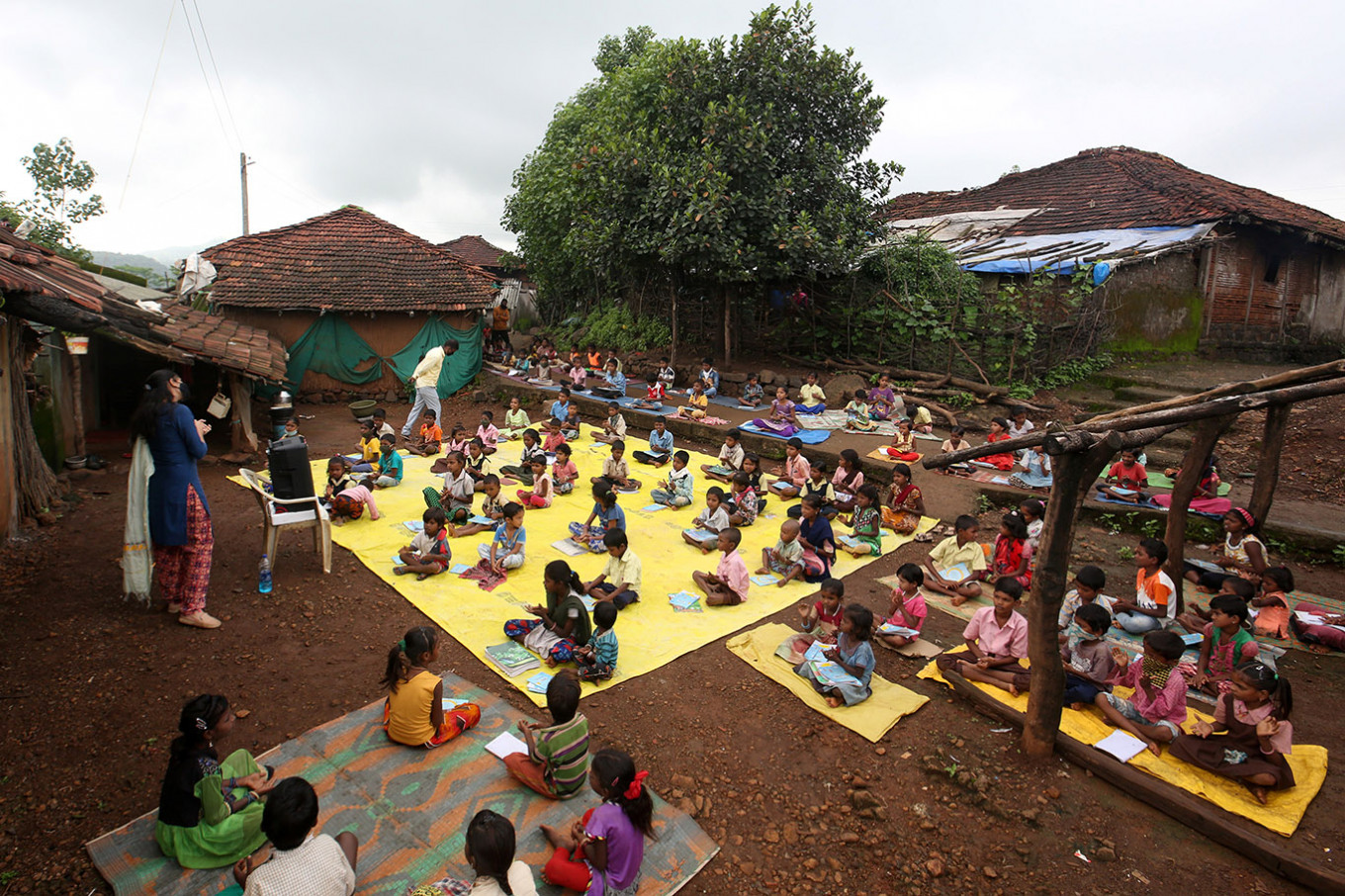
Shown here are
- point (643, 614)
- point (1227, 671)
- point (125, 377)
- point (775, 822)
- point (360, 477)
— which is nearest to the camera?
point (775, 822)

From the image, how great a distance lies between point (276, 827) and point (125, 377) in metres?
12.9

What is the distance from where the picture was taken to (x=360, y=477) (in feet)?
31.8

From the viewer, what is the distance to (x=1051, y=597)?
14.8 feet

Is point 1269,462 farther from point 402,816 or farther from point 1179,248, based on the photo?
point 1179,248

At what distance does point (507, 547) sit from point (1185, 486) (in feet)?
21.5

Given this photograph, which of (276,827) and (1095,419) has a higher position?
(1095,419)

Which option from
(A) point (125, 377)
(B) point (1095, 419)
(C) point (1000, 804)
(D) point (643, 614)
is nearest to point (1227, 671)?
(B) point (1095, 419)

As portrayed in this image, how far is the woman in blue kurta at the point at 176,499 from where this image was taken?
564 cm

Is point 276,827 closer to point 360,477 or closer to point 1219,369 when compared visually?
point 360,477

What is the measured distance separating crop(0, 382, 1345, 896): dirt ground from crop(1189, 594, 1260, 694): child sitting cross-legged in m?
0.53

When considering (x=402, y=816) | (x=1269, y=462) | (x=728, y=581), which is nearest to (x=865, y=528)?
(x=728, y=581)

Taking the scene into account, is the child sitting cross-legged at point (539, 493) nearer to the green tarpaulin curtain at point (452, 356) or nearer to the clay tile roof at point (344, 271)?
the green tarpaulin curtain at point (452, 356)

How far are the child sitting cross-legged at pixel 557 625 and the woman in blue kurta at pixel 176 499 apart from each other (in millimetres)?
2597

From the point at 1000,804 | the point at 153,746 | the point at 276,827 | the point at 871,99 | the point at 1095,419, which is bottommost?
the point at 1000,804
